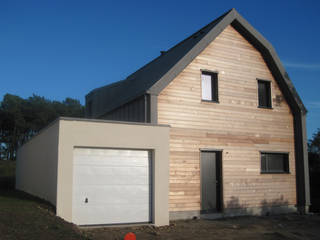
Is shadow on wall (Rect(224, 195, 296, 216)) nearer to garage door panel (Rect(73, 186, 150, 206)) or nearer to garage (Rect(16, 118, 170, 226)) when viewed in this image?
garage (Rect(16, 118, 170, 226))

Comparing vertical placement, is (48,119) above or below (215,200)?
above

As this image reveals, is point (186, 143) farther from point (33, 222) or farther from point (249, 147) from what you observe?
point (33, 222)

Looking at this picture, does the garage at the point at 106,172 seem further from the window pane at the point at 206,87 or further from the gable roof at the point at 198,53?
the window pane at the point at 206,87

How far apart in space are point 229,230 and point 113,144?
4440 millimetres

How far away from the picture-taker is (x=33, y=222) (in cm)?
830

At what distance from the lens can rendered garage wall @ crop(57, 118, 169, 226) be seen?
9.89 m

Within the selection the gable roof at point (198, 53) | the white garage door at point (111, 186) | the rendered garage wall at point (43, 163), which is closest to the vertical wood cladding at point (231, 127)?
the gable roof at point (198, 53)

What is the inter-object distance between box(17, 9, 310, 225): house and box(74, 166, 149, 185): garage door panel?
30 mm

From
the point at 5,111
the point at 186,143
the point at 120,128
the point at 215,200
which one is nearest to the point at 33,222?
the point at 120,128

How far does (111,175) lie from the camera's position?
1080cm

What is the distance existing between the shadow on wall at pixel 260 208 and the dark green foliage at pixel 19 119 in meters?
36.5

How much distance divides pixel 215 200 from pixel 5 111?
38.1 meters

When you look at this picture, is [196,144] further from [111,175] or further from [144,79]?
Result: [144,79]

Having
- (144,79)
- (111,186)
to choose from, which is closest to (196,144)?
(111,186)
